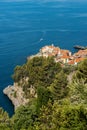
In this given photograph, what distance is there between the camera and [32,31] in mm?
58312

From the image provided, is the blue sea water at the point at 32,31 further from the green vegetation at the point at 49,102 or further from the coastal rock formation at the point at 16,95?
the green vegetation at the point at 49,102

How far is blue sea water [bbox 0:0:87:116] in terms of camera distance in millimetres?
43062

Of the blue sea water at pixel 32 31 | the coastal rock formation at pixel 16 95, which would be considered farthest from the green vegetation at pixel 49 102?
the blue sea water at pixel 32 31

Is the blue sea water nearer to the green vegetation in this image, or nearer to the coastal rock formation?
the coastal rock formation

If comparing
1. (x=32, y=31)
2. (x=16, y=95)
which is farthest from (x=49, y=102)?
(x=32, y=31)

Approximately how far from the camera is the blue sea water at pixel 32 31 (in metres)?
43.1

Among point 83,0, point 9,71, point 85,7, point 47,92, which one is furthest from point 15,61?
point 83,0

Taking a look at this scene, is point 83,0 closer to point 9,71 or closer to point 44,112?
point 9,71

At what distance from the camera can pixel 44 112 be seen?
41.0 feet

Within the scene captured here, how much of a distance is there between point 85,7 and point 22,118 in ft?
242

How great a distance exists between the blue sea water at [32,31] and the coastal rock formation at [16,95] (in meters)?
Answer: 0.48

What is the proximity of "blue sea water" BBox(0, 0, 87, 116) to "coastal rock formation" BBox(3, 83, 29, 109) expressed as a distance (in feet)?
1.58

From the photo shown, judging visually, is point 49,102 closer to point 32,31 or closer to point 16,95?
point 16,95

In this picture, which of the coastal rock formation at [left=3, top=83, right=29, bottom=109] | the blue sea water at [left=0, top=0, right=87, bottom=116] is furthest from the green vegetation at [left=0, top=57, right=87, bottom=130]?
the blue sea water at [left=0, top=0, right=87, bottom=116]
